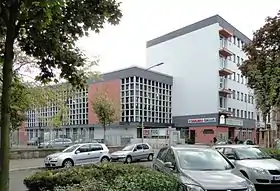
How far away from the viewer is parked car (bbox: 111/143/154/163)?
29.0 meters

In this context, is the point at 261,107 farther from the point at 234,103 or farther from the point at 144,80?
the point at 234,103

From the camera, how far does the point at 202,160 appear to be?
10.5m

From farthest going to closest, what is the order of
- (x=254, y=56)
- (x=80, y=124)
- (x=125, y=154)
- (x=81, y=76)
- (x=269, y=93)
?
(x=80, y=124) < (x=125, y=154) < (x=254, y=56) < (x=269, y=93) < (x=81, y=76)

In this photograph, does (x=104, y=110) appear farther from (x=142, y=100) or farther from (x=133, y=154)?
(x=133, y=154)

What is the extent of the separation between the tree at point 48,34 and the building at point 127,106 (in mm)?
45267

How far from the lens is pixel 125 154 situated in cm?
2911

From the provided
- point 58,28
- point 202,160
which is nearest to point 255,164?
point 202,160

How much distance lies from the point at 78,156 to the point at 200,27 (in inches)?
1578

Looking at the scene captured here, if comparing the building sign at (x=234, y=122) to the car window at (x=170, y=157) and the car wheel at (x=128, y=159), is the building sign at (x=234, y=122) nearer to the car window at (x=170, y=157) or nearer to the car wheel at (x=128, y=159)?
the car wheel at (x=128, y=159)

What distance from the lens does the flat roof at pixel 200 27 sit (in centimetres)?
6000

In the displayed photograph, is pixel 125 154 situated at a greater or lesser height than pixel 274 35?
lesser

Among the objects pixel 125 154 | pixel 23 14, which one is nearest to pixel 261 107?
pixel 125 154

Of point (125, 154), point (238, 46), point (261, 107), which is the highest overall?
point (238, 46)

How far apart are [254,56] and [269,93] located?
305cm
